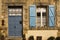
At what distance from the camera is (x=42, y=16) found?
23.5m

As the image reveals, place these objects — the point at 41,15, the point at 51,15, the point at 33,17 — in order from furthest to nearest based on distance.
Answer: the point at 41,15 → the point at 51,15 → the point at 33,17

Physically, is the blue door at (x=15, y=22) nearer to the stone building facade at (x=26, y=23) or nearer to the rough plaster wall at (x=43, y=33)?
the stone building facade at (x=26, y=23)

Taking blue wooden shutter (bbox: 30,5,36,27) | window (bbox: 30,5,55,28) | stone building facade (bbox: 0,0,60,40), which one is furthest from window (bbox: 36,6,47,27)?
blue wooden shutter (bbox: 30,5,36,27)

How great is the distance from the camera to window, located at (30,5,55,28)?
22906 mm

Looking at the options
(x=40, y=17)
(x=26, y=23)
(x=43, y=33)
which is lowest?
(x=43, y=33)

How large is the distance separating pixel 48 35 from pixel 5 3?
4.49m

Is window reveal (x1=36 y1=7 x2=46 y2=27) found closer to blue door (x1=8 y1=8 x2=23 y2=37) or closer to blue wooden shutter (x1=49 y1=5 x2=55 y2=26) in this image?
blue wooden shutter (x1=49 y1=5 x2=55 y2=26)

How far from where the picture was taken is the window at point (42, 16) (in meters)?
22.9

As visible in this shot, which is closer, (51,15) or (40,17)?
(51,15)

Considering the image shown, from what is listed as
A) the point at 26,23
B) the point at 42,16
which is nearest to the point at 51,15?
the point at 42,16

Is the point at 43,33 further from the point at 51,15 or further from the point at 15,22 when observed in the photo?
the point at 15,22

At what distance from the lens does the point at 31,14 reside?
22.9 m

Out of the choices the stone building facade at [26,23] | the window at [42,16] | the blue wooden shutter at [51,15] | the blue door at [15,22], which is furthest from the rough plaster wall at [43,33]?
the blue door at [15,22]

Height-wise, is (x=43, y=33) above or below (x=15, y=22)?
below
